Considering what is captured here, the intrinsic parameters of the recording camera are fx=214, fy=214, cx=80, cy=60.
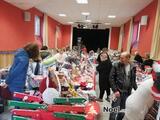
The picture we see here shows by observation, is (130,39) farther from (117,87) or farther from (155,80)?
(155,80)

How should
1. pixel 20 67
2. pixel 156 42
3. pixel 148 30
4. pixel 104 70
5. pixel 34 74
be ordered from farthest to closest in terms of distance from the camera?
pixel 148 30, pixel 156 42, pixel 104 70, pixel 34 74, pixel 20 67

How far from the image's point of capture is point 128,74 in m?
3.47

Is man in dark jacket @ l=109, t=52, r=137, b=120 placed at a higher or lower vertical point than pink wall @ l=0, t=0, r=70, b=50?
lower

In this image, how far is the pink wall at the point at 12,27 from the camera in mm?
7273

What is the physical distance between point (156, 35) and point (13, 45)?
517 centimetres

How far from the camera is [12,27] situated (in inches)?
314

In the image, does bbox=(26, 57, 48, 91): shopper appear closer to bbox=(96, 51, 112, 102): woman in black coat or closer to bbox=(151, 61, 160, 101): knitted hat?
bbox=(96, 51, 112, 102): woman in black coat

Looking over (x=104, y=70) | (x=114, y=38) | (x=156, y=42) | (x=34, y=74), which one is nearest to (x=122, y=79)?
(x=34, y=74)

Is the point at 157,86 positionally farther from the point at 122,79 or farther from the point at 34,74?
the point at 34,74

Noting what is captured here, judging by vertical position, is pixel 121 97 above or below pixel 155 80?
below

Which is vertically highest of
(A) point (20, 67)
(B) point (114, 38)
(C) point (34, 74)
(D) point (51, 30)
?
(D) point (51, 30)

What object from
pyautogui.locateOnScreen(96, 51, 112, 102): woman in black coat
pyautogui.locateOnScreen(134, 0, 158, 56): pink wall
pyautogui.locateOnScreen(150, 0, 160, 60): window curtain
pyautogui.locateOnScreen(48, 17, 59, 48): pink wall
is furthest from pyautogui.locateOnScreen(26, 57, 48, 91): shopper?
pyautogui.locateOnScreen(48, 17, 59, 48): pink wall

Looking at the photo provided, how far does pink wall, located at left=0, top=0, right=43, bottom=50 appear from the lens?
7.27m

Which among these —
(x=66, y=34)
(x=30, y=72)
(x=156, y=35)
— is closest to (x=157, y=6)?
(x=156, y=35)
